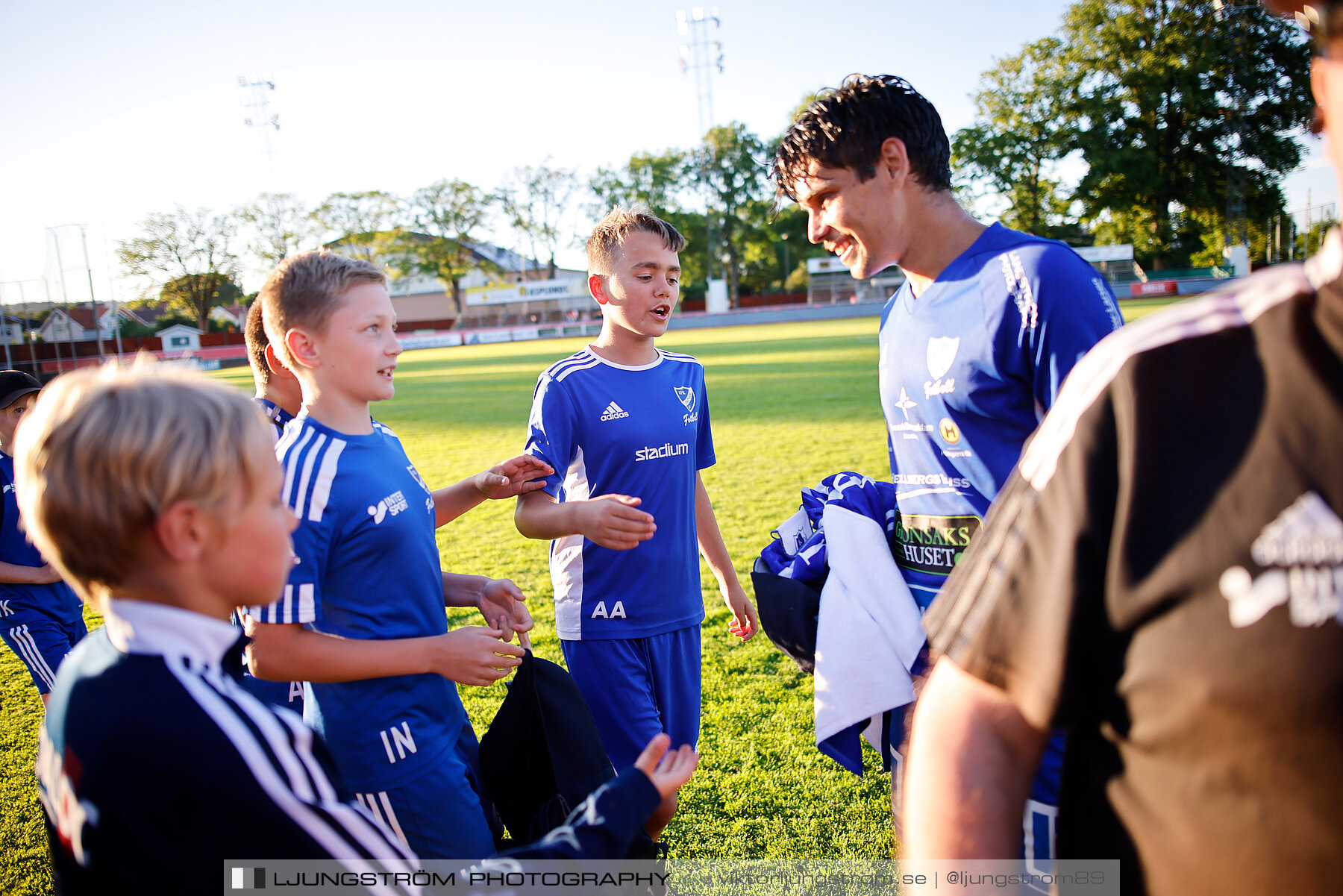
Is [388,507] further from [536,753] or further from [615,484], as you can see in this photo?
[615,484]

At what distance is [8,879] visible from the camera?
3.21m

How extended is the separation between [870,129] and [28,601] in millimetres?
4205

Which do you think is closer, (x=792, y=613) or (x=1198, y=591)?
(x=1198, y=591)

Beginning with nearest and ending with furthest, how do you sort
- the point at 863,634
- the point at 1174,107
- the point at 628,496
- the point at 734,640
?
the point at 863,634
the point at 628,496
the point at 734,640
the point at 1174,107

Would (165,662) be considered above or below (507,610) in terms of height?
above

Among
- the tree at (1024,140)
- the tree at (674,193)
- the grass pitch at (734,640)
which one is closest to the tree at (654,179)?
the tree at (674,193)

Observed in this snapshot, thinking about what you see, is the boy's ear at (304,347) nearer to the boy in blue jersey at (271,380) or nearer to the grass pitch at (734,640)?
the boy in blue jersey at (271,380)

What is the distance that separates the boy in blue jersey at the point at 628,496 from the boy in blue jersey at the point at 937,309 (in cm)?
95

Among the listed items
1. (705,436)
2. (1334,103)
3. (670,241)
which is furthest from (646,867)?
(670,241)

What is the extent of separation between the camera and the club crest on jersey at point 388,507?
2113mm

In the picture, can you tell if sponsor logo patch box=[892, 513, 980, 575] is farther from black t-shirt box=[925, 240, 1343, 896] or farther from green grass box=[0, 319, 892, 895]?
green grass box=[0, 319, 892, 895]

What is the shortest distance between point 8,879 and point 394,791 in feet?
7.91

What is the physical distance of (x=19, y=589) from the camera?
3693 mm

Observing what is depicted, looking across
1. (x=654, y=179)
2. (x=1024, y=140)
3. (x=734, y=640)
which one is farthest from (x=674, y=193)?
(x=734, y=640)
